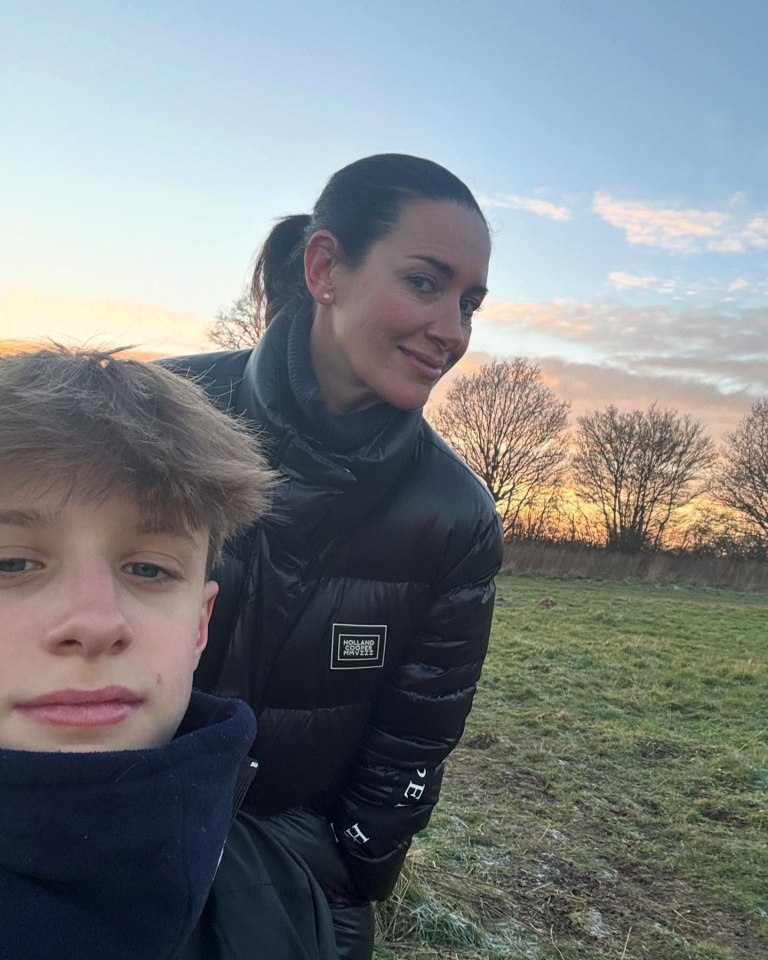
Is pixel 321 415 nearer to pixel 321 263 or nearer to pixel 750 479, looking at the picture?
pixel 321 263

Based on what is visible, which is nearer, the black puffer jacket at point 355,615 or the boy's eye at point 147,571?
the boy's eye at point 147,571

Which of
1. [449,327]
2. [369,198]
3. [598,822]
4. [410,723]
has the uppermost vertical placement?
[369,198]

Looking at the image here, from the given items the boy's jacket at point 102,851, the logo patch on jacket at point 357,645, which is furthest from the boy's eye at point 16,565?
the logo patch on jacket at point 357,645

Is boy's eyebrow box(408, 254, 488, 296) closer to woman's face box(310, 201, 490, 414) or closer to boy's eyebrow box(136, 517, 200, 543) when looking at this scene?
woman's face box(310, 201, 490, 414)

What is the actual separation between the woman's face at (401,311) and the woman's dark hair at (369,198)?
4cm

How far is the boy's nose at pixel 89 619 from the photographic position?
Result: 3.11 feet

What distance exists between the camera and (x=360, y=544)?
6.91ft

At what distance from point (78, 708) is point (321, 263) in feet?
5.24

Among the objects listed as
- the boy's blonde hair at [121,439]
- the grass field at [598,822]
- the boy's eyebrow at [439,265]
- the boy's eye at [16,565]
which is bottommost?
the grass field at [598,822]

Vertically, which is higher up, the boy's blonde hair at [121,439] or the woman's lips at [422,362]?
the woman's lips at [422,362]

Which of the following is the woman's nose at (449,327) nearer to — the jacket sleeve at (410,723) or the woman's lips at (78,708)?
the jacket sleeve at (410,723)

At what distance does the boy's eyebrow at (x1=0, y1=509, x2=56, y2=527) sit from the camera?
97 cm

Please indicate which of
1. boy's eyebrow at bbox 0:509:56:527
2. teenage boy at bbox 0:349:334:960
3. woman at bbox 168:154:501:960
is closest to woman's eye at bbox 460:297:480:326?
woman at bbox 168:154:501:960

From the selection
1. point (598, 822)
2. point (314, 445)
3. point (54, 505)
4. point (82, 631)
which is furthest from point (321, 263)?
point (598, 822)
